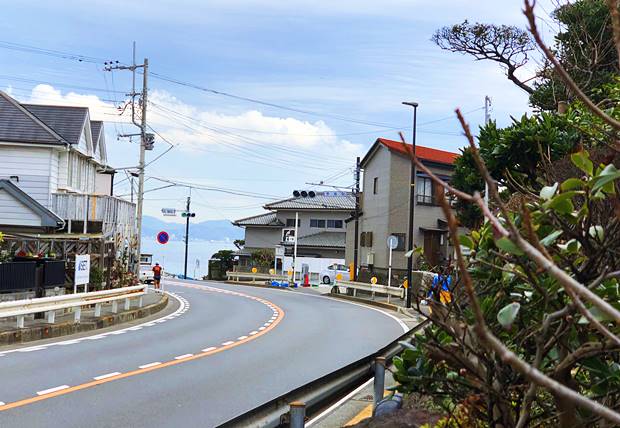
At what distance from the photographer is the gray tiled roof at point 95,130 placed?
34406mm

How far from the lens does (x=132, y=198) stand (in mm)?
36562

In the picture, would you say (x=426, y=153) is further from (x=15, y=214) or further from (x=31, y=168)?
(x=15, y=214)

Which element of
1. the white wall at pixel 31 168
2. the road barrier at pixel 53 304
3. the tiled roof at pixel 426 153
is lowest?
the road barrier at pixel 53 304

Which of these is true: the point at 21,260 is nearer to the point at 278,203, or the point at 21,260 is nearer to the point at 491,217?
the point at 491,217

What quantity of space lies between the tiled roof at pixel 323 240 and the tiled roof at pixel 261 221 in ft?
10.9

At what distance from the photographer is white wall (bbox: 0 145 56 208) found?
2723 centimetres

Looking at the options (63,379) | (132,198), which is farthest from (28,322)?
(132,198)

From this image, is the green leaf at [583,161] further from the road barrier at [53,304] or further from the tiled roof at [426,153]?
the tiled roof at [426,153]

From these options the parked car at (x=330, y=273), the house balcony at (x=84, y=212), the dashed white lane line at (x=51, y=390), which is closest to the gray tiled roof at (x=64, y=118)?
the house balcony at (x=84, y=212)

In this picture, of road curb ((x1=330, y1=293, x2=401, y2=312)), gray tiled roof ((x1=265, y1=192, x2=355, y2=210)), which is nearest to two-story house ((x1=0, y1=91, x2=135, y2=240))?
road curb ((x1=330, y1=293, x2=401, y2=312))

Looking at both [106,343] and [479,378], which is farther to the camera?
[106,343]

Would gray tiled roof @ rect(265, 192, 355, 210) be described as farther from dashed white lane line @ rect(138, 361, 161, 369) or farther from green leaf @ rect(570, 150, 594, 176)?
green leaf @ rect(570, 150, 594, 176)

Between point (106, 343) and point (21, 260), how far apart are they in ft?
16.5

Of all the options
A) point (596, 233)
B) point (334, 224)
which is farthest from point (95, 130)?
point (596, 233)
